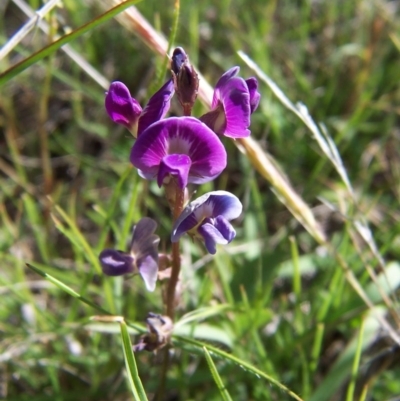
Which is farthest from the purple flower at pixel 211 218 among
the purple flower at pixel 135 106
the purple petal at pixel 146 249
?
the purple flower at pixel 135 106

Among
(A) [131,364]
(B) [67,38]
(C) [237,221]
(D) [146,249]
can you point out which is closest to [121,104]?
(B) [67,38]

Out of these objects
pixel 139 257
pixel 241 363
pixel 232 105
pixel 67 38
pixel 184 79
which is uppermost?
pixel 67 38

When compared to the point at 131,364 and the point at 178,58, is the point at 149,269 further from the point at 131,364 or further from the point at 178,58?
A: the point at 178,58

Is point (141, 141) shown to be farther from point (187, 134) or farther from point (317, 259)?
point (317, 259)

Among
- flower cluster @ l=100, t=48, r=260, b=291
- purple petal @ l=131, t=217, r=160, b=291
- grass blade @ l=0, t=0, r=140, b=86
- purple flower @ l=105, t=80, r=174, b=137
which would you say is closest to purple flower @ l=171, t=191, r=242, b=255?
flower cluster @ l=100, t=48, r=260, b=291

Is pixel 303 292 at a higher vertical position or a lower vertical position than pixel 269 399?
higher

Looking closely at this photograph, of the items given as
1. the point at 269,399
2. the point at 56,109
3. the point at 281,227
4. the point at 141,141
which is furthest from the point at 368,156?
the point at 141,141

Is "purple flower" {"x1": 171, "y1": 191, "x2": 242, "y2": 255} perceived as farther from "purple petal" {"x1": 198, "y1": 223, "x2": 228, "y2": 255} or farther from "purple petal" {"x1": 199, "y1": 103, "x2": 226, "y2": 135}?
"purple petal" {"x1": 199, "y1": 103, "x2": 226, "y2": 135}
